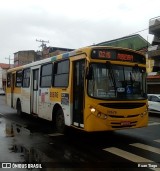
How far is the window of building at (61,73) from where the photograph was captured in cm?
1144

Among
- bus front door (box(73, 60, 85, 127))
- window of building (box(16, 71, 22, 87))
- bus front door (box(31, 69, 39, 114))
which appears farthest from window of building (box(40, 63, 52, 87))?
window of building (box(16, 71, 22, 87))

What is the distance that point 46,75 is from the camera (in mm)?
13570

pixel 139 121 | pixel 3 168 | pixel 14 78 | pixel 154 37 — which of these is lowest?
pixel 3 168

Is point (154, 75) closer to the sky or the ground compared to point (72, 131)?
closer to the sky

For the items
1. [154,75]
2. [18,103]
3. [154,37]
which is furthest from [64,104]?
[154,37]

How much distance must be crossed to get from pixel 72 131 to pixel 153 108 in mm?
10516

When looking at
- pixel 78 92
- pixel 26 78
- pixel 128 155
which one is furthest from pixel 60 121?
pixel 26 78

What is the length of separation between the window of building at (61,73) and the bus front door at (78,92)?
600mm

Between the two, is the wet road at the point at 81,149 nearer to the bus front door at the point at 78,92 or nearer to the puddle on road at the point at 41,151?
the puddle on road at the point at 41,151

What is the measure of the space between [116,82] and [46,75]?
4.34 meters

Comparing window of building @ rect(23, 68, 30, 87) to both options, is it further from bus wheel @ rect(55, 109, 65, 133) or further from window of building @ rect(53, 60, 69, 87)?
bus wheel @ rect(55, 109, 65, 133)

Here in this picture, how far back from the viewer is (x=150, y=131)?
42.8ft

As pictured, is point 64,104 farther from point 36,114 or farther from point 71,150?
point 36,114

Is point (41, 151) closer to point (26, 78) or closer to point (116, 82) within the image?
point (116, 82)
